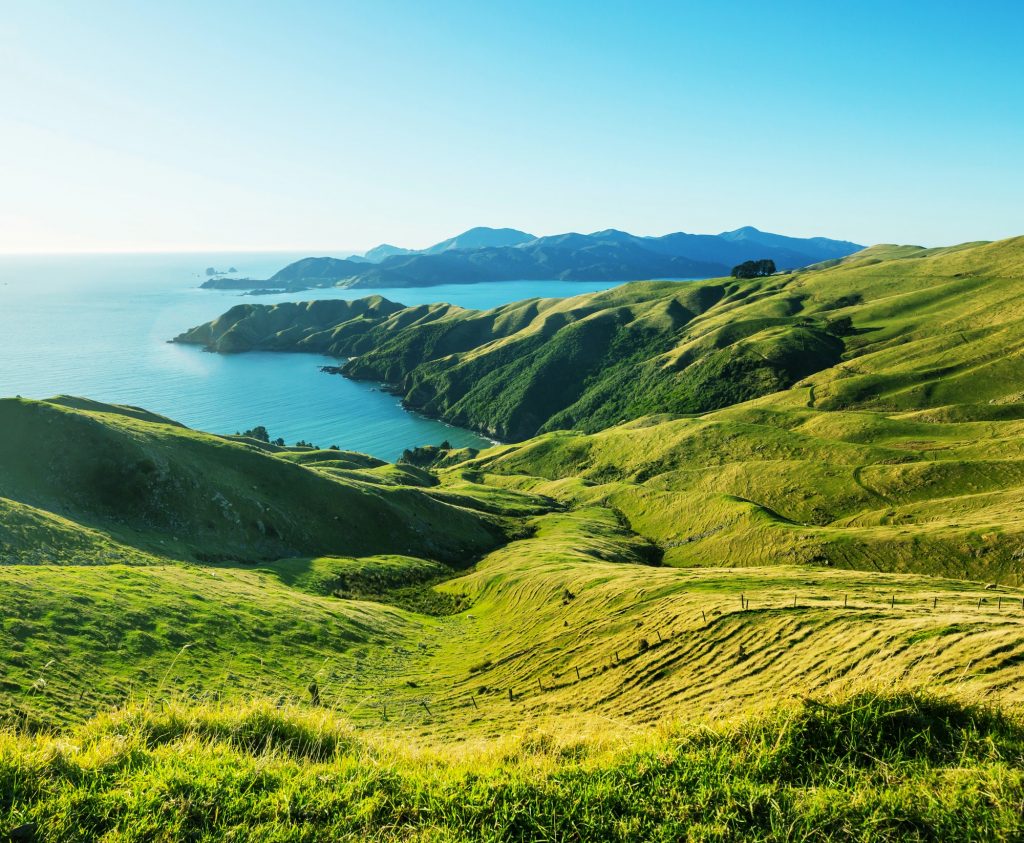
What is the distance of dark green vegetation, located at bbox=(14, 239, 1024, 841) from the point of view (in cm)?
651

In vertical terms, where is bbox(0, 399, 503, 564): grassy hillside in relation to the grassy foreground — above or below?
below

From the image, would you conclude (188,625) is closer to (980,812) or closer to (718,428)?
(980,812)

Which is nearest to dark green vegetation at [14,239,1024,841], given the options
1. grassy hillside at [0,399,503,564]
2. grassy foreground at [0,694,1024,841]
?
grassy foreground at [0,694,1024,841]

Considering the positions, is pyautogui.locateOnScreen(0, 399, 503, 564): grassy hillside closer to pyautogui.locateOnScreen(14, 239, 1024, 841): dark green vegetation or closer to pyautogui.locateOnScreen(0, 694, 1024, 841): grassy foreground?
pyautogui.locateOnScreen(14, 239, 1024, 841): dark green vegetation

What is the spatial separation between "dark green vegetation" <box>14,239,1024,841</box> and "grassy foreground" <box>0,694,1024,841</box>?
0.04 meters

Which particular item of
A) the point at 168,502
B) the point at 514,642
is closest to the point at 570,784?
the point at 514,642

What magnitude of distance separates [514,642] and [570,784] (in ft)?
105

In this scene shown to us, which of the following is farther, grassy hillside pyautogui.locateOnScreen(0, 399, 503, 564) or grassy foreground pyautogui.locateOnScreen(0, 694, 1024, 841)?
grassy hillside pyautogui.locateOnScreen(0, 399, 503, 564)

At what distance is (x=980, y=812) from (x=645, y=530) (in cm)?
8479

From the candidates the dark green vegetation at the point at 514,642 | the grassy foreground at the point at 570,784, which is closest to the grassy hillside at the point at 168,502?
the dark green vegetation at the point at 514,642

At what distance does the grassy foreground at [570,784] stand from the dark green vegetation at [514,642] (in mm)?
40

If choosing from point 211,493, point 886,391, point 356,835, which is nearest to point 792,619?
point 356,835

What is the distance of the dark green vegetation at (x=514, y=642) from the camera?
6.51m

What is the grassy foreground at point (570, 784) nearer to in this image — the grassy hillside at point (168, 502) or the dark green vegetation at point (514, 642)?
the dark green vegetation at point (514, 642)
